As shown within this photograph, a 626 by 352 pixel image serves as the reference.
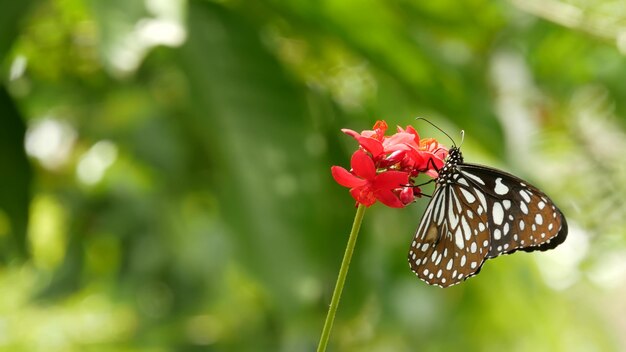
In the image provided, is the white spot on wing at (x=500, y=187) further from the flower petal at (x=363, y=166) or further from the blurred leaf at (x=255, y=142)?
the blurred leaf at (x=255, y=142)

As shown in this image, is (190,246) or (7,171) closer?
(7,171)

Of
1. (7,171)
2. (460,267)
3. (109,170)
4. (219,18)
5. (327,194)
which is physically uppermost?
(109,170)

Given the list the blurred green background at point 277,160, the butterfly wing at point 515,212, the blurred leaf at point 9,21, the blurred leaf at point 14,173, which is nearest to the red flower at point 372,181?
the butterfly wing at point 515,212

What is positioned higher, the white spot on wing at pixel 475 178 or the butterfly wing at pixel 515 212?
the white spot on wing at pixel 475 178

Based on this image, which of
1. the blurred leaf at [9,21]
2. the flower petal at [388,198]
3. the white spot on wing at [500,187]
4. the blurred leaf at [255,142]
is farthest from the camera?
the blurred leaf at [255,142]

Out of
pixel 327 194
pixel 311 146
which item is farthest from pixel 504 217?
pixel 327 194

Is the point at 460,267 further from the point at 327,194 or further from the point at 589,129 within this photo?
the point at 589,129

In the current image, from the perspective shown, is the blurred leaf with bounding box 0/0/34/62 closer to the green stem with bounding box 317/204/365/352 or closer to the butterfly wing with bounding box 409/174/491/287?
the butterfly wing with bounding box 409/174/491/287

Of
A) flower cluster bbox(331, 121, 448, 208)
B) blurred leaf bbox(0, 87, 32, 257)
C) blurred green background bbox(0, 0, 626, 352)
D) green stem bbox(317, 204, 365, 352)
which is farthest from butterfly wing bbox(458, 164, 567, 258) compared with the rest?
blurred leaf bbox(0, 87, 32, 257)
